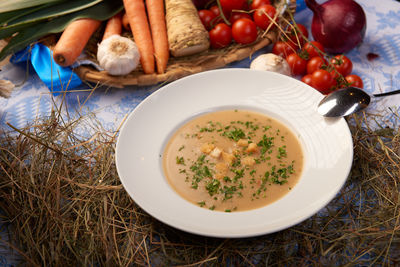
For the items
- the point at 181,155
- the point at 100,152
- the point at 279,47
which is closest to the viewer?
the point at 181,155

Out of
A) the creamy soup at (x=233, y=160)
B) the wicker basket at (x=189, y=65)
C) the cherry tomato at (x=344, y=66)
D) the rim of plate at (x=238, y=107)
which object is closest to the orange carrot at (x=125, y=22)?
the wicker basket at (x=189, y=65)

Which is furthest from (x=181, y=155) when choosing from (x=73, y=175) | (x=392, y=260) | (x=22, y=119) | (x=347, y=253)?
(x=22, y=119)

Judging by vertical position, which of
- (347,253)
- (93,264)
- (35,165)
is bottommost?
(347,253)

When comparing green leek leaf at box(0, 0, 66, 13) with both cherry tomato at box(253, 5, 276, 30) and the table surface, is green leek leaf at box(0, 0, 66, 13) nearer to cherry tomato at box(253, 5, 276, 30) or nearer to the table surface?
the table surface

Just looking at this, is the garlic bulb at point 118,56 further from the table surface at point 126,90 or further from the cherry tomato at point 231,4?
the cherry tomato at point 231,4

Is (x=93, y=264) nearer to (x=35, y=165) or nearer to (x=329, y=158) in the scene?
(x=35, y=165)

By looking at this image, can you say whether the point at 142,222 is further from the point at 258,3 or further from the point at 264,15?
the point at 258,3

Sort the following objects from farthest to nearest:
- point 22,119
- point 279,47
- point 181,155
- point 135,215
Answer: point 279,47, point 22,119, point 181,155, point 135,215

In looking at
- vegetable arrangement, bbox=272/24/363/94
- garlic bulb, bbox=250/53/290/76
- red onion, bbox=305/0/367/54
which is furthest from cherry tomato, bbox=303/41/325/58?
garlic bulb, bbox=250/53/290/76
